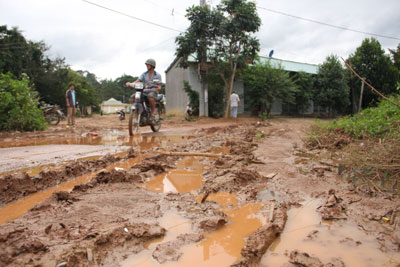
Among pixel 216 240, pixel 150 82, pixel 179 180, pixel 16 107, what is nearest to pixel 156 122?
pixel 150 82

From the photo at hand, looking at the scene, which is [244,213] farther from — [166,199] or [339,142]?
[339,142]

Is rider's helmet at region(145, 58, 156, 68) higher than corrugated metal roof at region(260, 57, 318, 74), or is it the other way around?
corrugated metal roof at region(260, 57, 318, 74)

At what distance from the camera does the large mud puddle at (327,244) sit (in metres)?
1.35

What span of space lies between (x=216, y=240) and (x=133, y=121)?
5648mm

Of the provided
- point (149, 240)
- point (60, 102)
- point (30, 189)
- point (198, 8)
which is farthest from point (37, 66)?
point (149, 240)

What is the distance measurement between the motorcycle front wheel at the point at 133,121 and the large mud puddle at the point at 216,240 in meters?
4.96

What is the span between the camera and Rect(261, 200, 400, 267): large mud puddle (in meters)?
1.35

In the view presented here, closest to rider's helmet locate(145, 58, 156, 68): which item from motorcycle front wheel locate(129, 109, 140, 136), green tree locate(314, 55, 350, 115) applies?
motorcycle front wheel locate(129, 109, 140, 136)

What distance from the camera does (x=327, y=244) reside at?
59.2 inches

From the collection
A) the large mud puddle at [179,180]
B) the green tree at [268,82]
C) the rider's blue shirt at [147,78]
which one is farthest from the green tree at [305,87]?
the large mud puddle at [179,180]

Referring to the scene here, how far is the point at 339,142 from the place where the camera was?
15.1ft

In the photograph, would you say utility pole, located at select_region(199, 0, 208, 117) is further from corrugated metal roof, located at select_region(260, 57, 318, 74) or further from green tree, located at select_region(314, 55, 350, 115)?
green tree, located at select_region(314, 55, 350, 115)

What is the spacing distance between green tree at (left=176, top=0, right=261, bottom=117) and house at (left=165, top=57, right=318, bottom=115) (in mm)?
1663

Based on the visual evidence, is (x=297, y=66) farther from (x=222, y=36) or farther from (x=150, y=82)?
(x=150, y=82)
